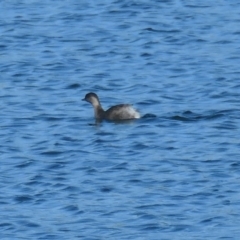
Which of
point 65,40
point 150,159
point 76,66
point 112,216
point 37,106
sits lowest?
point 112,216

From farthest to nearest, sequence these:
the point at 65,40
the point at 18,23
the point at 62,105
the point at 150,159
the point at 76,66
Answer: the point at 18,23 < the point at 65,40 < the point at 76,66 < the point at 62,105 < the point at 150,159

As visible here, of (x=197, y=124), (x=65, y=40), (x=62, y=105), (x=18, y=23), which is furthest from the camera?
(x=18, y=23)

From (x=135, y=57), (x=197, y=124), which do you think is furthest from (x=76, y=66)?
(x=197, y=124)

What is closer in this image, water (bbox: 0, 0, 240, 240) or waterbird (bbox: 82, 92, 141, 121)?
water (bbox: 0, 0, 240, 240)

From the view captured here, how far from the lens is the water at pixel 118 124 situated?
16.5 meters

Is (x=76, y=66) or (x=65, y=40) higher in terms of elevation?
(x=65, y=40)

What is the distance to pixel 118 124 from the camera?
21.8m

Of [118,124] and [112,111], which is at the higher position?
[112,111]

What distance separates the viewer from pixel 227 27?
2898 cm

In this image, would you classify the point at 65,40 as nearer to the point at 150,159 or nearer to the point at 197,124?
the point at 197,124

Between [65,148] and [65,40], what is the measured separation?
8523 millimetres

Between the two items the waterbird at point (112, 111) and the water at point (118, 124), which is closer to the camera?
the water at point (118, 124)

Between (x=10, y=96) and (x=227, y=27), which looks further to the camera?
(x=227, y=27)

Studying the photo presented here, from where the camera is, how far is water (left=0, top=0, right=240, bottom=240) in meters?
16.5
